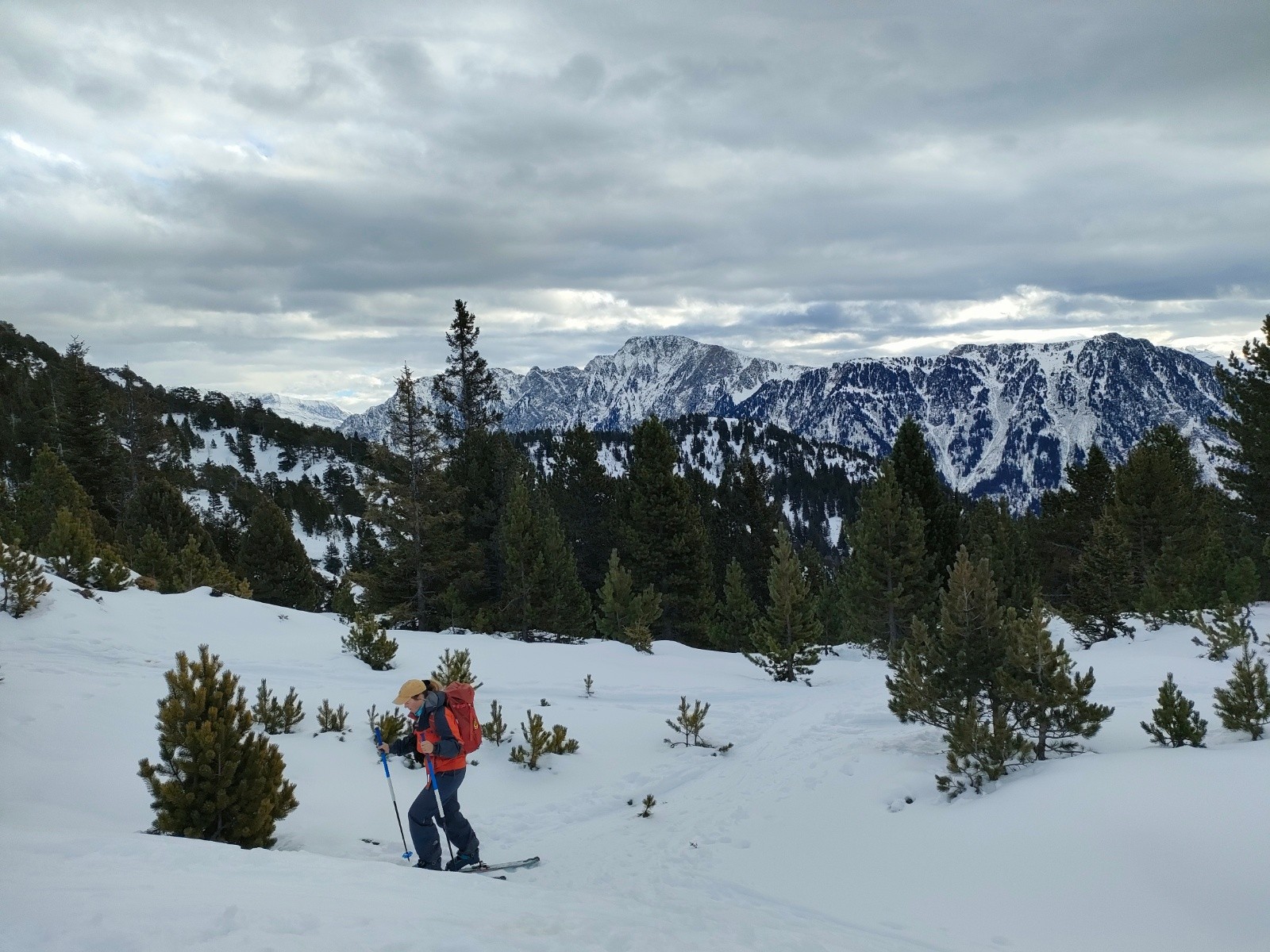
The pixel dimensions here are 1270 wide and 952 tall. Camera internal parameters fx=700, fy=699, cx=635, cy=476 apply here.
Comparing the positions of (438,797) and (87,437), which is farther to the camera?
(87,437)

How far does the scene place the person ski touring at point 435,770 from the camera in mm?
7301

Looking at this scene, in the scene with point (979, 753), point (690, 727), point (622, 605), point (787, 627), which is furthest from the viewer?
point (622, 605)

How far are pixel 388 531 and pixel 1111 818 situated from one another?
24777 mm

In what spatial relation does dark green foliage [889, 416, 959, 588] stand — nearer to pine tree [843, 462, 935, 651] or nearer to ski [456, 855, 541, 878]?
pine tree [843, 462, 935, 651]

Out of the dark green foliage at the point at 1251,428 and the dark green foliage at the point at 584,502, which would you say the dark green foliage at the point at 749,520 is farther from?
the dark green foliage at the point at 1251,428

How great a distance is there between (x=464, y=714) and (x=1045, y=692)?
7.33m

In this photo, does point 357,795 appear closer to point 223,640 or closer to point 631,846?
point 631,846

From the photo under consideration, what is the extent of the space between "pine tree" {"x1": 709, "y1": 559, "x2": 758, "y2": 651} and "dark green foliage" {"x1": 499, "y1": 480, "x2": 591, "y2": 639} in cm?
540

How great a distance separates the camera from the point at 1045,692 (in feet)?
29.8

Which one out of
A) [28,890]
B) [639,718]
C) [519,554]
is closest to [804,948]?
[28,890]

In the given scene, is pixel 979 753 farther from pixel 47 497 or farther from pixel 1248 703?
pixel 47 497

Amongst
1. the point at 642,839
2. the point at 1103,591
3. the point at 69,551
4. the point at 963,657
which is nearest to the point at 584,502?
the point at 69,551

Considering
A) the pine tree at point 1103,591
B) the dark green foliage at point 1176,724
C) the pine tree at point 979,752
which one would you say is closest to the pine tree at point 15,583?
the pine tree at point 979,752

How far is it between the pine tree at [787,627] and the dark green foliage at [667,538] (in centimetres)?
982
